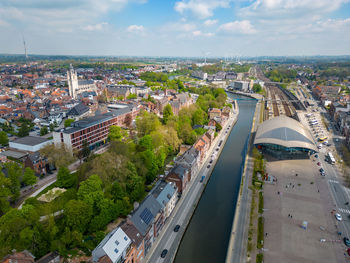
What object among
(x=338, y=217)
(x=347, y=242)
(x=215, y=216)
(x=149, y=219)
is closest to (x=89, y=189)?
(x=149, y=219)

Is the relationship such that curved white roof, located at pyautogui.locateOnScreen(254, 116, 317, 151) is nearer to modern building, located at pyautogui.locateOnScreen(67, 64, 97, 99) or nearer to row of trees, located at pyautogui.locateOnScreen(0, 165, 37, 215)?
row of trees, located at pyautogui.locateOnScreen(0, 165, 37, 215)

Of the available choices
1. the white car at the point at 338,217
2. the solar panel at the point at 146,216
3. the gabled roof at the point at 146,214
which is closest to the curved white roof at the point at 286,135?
the white car at the point at 338,217

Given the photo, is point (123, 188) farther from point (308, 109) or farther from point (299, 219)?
point (308, 109)

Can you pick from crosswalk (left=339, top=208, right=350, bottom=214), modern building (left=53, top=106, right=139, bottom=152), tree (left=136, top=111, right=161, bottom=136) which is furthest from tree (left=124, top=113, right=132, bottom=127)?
crosswalk (left=339, top=208, right=350, bottom=214)

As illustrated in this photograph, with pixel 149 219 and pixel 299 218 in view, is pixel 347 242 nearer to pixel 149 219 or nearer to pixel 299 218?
pixel 299 218

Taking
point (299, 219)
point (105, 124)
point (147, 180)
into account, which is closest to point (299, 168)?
point (299, 219)
